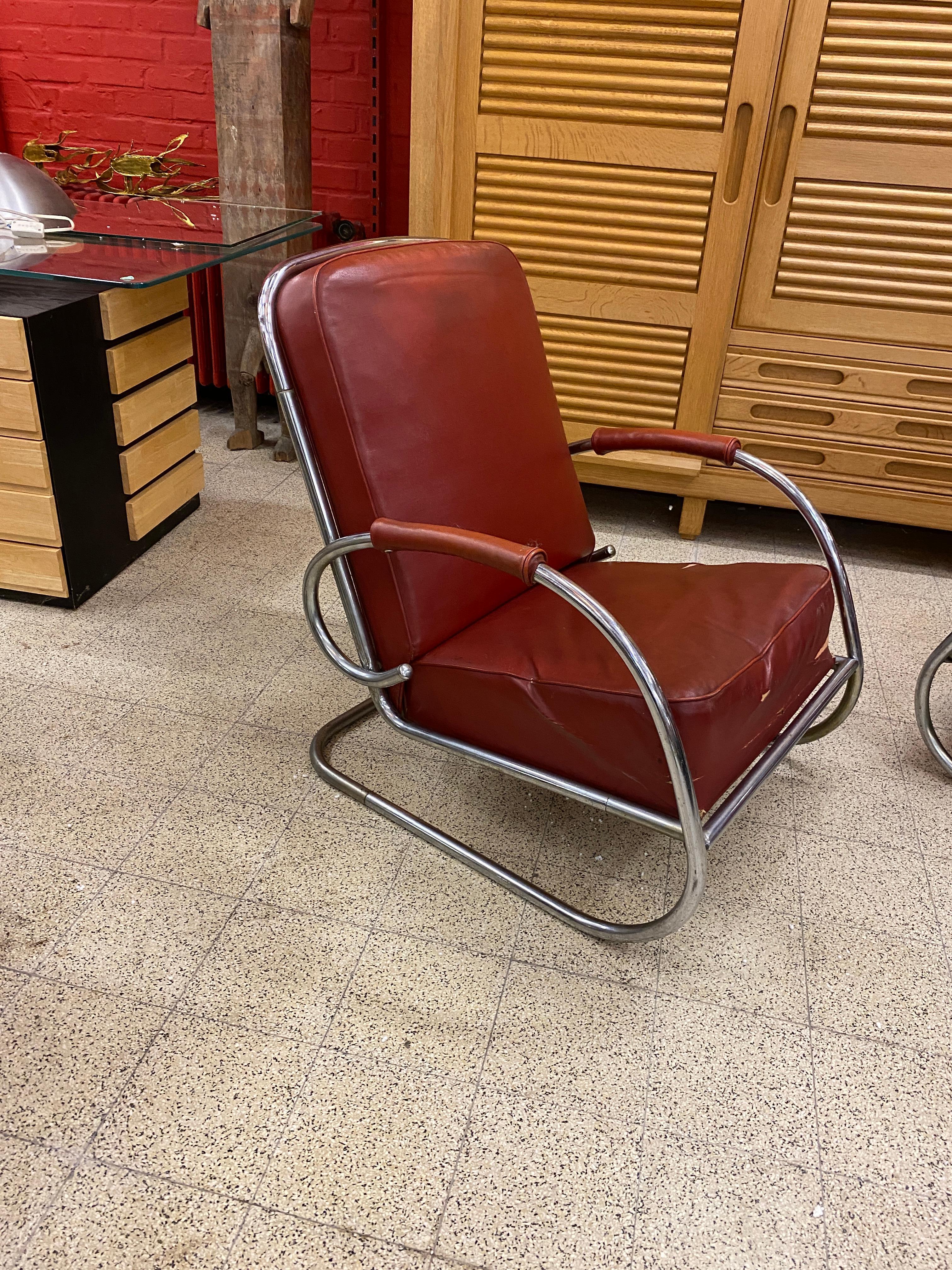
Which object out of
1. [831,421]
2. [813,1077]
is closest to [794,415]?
[831,421]

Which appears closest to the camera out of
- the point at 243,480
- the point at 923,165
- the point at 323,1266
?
the point at 323,1266

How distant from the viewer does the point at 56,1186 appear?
40.5 inches

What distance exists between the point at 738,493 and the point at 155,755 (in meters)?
1.67

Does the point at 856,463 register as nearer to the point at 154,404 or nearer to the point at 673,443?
the point at 673,443

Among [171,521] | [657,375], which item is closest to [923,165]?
[657,375]

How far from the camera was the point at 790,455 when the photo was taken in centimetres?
257

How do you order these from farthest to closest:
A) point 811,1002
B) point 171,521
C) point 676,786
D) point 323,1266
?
Result: point 171,521
point 811,1002
point 676,786
point 323,1266

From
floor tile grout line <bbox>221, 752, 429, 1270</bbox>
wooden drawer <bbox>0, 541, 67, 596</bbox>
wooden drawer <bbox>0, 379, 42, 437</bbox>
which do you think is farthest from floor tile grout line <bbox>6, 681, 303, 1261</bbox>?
wooden drawer <bbox>0, 379, 42, 437</bbox>

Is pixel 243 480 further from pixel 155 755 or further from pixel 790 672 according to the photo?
pixel 790 672

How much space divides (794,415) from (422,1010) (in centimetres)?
189

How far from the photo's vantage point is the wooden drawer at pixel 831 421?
2455 mm

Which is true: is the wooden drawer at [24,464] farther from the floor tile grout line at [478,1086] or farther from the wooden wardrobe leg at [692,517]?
the wooden wardrobe leg at [692,517]

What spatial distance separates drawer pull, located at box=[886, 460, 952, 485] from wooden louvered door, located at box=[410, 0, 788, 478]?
493 mm

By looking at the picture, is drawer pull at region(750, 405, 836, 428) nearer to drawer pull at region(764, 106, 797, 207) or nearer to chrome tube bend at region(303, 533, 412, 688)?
drawer pull at region(764, 106, 797, 207)
